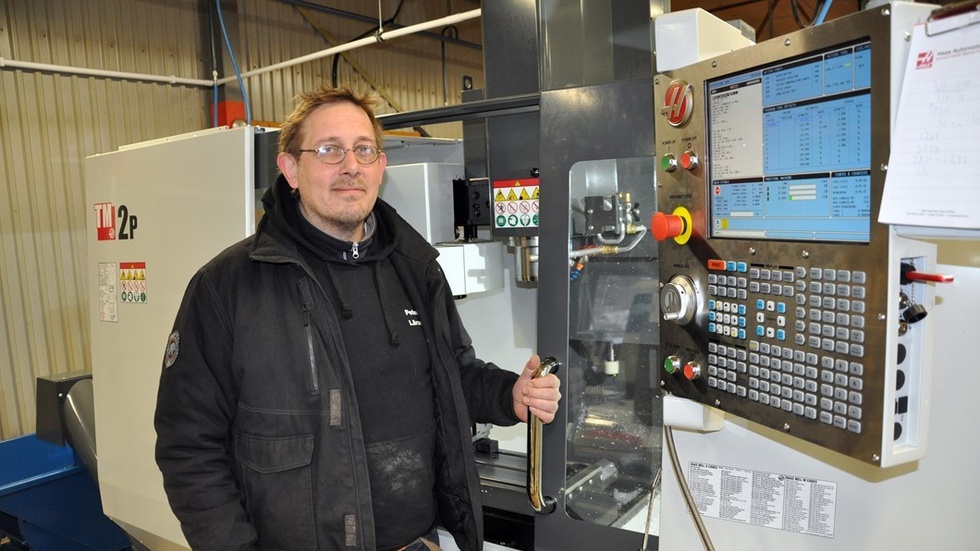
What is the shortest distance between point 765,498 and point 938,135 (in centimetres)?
67

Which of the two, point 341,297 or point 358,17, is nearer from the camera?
point 341,297

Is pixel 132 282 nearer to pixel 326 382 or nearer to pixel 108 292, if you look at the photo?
pixel 108 292

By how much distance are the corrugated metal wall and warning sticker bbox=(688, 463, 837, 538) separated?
3406mm

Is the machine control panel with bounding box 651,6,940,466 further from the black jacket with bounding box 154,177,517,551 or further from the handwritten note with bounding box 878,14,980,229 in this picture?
the black jacket with bounding box 154,177,517,551

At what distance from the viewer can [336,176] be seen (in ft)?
4.71

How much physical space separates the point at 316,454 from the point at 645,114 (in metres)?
0.90

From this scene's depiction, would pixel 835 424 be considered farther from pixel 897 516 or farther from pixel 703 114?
pixel 703 114

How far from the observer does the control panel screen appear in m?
0.83

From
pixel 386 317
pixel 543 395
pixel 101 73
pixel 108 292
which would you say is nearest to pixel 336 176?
pixel 386 317

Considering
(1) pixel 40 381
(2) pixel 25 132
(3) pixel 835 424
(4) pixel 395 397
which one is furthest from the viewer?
(2) pixel 25 132

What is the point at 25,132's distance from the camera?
3.30 meters

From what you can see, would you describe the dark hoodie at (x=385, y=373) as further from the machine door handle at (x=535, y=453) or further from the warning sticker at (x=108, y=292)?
the warning sticker at (x=108, y=292)

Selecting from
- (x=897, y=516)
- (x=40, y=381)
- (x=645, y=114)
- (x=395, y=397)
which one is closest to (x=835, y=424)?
(x=897, y=516)

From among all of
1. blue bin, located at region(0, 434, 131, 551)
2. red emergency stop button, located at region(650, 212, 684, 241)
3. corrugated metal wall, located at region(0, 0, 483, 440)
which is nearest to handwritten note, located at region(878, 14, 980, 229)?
Answer: red emergency stop button, located at region(650, 212, 684, 241)
